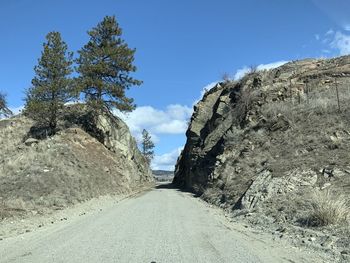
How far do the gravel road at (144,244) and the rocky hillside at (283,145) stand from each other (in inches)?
110

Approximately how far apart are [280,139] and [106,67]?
21.7 m

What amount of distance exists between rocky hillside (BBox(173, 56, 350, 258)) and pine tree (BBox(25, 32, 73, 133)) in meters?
14.8

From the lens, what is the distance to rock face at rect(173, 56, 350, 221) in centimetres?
1909

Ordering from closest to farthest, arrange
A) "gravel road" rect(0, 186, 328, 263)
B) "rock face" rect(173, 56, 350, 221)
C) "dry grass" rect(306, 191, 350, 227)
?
"gravel road" rect(0, 186, 328, 263) → "dry grass" rect(306, 191, 350, 227) → "rock face" rect(173, 56, 350, 221)

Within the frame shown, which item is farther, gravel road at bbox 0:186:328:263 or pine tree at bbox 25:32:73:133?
pine tree at bbox 25:32:73:133

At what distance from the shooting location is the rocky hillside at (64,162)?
24.9m

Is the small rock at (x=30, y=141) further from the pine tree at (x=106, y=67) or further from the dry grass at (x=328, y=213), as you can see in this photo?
the dry grass at (x=328, y=213)

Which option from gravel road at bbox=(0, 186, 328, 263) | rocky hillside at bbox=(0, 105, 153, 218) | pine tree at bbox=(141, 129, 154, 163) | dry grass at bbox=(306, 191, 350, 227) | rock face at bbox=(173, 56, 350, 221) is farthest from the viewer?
pine tree at bbox=(141, 129, 154, 163)

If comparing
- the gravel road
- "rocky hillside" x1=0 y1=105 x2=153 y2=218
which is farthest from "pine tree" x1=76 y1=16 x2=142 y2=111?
the gravel road

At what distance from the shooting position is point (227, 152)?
3616 centimetres

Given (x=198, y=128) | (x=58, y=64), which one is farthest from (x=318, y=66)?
(x=58, y=64)

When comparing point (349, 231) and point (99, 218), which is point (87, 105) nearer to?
point (99, 218)

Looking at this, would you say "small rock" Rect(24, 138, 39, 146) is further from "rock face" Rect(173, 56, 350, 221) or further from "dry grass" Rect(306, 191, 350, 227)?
"dry grass" Rect(306, 191, 350, 227)

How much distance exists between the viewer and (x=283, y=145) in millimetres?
27156
